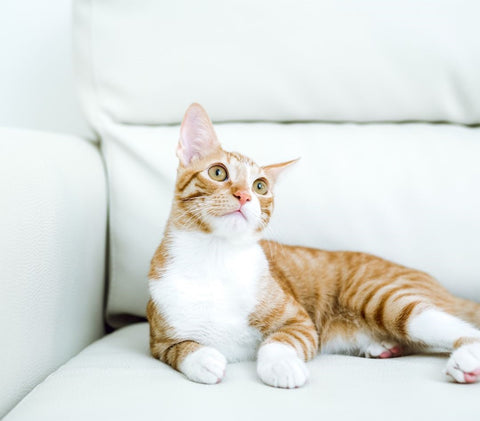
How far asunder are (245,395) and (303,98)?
985mm

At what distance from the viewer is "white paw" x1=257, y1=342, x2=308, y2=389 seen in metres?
0.95

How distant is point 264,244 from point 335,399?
67 centimetres

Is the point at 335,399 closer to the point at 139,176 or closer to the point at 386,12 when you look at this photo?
the point at 139,176

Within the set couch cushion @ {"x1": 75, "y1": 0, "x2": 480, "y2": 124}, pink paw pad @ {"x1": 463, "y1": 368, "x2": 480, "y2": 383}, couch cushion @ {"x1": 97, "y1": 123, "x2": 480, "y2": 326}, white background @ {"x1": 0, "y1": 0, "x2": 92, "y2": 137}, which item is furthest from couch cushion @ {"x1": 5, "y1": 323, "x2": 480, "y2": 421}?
white background @ {"x1": 0, "y1": 0, "x2": 92, "y2": 137}

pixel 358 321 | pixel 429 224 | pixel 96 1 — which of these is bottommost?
pixel 358 321

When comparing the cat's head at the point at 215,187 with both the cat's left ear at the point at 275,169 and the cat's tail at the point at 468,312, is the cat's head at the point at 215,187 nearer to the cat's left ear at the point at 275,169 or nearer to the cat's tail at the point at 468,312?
the cat's left ear at the point at 275,169

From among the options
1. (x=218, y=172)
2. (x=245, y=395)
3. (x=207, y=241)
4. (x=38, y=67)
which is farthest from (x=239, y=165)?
(x=38, y=67)

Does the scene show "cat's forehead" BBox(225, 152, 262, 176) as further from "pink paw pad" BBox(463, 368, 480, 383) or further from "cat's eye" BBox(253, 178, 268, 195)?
"pink paw pad" BBox(463, 368, 480, 383)

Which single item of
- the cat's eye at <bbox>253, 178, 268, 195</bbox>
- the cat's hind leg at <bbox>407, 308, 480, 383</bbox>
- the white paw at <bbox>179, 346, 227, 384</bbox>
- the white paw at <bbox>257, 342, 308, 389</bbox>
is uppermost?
the cat's eye at <bbox>253, 178, 268, 195</bbox>

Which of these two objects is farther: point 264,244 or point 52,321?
point 264,244

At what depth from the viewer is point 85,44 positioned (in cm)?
159

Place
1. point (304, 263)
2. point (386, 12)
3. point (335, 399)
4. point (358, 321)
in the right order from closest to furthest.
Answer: point (335, 399) → point (358, 321) → point (304, 263) → point (386, 12)

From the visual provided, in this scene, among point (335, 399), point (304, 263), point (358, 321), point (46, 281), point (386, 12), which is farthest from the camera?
point (386, 12)

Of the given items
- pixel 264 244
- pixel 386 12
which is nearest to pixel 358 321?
pixel 264 244
